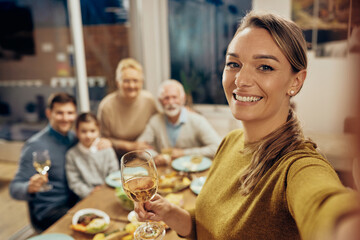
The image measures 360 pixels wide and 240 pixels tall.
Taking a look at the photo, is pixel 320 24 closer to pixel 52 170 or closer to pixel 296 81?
pixel 296 81

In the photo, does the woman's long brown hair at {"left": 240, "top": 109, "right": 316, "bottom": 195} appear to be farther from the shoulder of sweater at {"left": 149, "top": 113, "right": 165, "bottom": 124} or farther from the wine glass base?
the shoulder of sweater at {"left": 149, "top": 113, "right": 165, "bottom": 124}

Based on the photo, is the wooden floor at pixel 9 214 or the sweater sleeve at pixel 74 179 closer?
the sweater sleeve at pixel 74 179

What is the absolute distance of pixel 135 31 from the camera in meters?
3.83

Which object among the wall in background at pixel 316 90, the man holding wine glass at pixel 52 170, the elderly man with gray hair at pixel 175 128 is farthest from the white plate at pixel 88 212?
the wall in background at pixel 316 90

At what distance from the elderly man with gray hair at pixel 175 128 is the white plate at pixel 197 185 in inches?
36.4

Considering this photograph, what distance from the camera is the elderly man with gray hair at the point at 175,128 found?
2.53m

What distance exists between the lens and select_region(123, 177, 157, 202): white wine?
815 millimetres

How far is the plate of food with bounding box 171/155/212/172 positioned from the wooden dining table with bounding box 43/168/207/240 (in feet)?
0.84

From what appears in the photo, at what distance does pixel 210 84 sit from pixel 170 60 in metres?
0.65

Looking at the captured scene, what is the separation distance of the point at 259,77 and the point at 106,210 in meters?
0.96

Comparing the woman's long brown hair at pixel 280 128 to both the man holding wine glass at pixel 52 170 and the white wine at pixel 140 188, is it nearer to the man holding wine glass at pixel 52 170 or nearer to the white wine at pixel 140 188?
the white wine at pixel 140 188

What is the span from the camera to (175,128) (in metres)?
2.62

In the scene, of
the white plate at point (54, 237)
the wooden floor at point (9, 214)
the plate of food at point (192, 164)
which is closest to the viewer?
the white plate at point (54, 237)

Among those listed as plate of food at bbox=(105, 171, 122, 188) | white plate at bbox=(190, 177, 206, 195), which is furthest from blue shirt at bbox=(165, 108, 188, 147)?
white plate at bbox=(190, 177, 206, 195)
